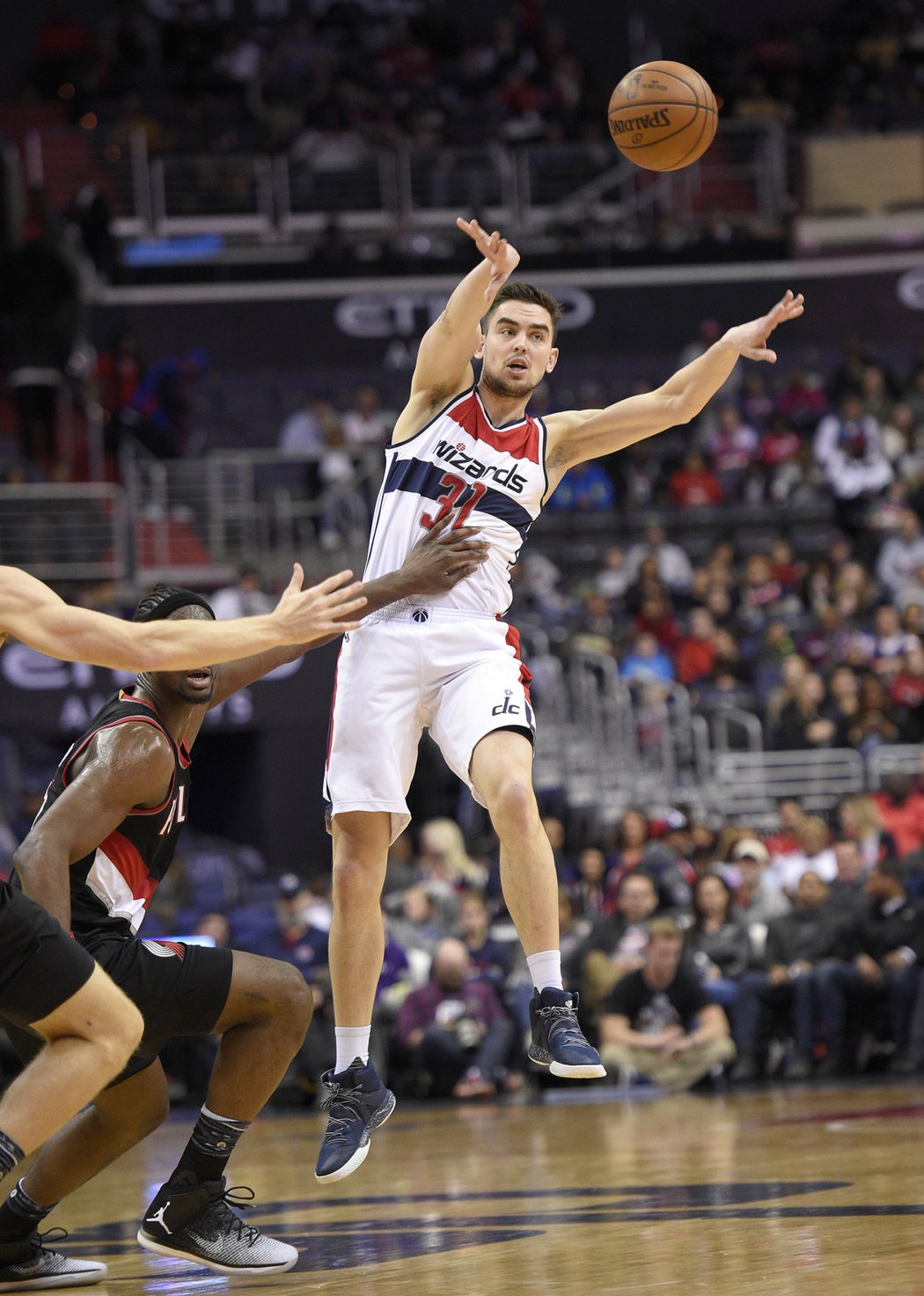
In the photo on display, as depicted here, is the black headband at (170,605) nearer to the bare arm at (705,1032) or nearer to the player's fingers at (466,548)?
the player's fingers at (466,548)

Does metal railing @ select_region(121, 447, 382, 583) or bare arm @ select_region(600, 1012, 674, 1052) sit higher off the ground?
metal railing @ select_region(121, 447, 382, 583)

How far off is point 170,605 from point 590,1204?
2775 mm

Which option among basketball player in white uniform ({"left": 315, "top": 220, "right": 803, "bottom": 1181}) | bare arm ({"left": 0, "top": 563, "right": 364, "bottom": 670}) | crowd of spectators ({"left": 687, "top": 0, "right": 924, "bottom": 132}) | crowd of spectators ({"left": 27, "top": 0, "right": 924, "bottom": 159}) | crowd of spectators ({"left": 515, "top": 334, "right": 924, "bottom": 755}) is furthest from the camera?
crowd of spectators ({"left": 687, "top": 0, "right": 924, "bottom": 132})

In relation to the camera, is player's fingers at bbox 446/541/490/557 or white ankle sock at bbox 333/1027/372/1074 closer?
player's fingers at bbox 446/541/490/557

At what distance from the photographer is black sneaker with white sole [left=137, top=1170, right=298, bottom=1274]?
5.75m

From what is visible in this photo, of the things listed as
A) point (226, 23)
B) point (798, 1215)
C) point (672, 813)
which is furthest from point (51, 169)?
point (798, 1215)

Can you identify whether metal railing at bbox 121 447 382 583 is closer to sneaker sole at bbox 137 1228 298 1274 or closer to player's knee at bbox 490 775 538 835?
player's knee at bbox 490 775 538 835

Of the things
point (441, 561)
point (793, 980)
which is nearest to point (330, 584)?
point (441, 561)

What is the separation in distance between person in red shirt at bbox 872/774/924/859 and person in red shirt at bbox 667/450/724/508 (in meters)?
6.21

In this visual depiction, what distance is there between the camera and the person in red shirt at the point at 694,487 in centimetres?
1948

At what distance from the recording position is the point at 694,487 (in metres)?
19.5

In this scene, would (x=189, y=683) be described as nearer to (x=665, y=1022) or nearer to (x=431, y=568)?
(x=431, y=568)

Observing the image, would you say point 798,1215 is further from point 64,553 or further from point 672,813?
point 64,553

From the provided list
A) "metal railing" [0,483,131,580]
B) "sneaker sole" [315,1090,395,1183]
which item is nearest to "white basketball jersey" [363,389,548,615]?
"sneaker sole" [315,1090,395,1183]
